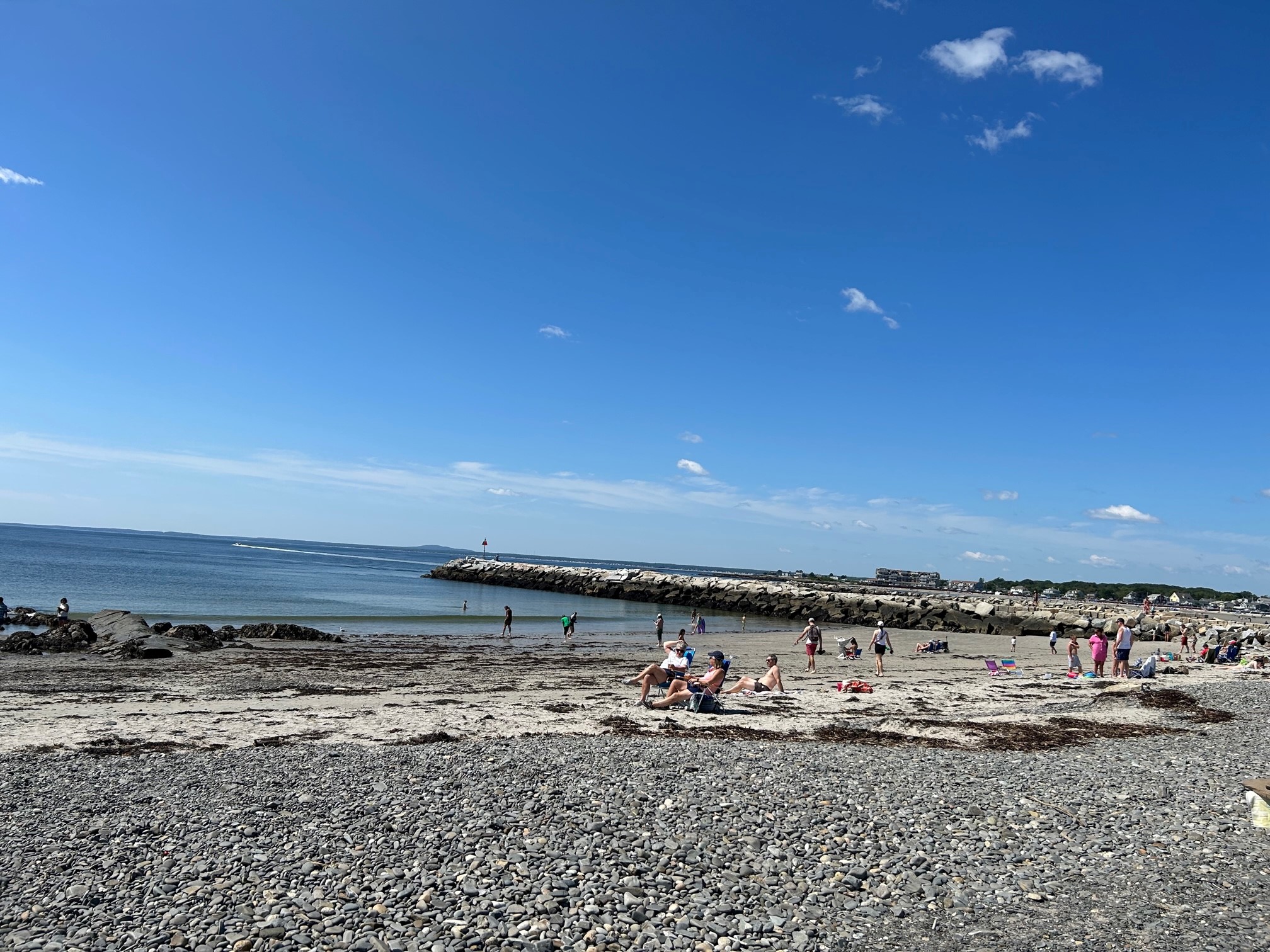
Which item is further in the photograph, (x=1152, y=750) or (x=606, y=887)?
(x=1152, y=750)

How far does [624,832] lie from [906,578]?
189249 millimetres

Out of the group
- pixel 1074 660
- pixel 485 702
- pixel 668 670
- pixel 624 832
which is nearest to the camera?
pixel 624 832

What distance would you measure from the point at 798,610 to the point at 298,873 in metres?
59.4

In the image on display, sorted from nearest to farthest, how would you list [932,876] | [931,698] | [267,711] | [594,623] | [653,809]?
[932,876] → [653,809] → [267,711] → [931,698] → [594,623]

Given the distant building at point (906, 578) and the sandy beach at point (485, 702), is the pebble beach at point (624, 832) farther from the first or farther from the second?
the distant building at point (906, 578)

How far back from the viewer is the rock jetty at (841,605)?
169 ft

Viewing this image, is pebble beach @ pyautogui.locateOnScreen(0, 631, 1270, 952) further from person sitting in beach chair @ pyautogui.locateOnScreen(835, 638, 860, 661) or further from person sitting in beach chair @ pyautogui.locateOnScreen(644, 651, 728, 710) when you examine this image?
person sitting in beach chair @ pyautogui.locateOnScreen(835, 638, 860, 661)

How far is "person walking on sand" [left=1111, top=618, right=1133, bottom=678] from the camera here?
867 inches

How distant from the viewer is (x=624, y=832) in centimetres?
768

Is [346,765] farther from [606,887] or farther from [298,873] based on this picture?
[606,887]

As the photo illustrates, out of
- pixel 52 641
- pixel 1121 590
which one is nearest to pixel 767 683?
pixel 52 641

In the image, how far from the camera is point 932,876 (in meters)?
6.99

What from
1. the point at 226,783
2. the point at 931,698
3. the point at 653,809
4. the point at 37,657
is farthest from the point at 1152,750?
the point at 37,657

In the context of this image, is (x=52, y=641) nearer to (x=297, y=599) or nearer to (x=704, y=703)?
(x=704, y=703)
